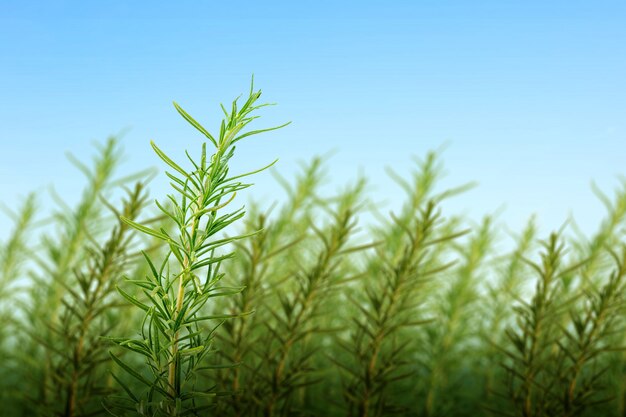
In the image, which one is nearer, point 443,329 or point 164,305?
point 164,305

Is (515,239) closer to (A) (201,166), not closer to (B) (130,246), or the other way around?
(B) (130,246)

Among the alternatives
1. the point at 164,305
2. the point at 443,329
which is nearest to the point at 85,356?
the point at 164,305

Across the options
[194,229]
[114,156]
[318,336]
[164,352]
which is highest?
[114,156]

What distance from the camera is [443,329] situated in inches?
121

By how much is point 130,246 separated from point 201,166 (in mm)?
686

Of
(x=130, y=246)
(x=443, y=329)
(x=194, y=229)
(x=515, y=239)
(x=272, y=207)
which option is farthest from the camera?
(x=515, y=239)

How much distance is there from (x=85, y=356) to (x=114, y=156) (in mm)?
1505

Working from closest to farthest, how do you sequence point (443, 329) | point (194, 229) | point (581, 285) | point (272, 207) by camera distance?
1. point (194, 229)
2. point (272, 207)
3. point (581, 285)
4. point (443, 329)

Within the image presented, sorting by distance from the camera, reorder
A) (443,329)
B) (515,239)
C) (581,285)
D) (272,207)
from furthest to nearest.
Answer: (515,239), (443,329), (581,285), (272,207)

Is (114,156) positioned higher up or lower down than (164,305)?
higher up

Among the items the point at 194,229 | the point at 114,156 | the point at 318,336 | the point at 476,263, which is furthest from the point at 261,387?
the point at 476,263

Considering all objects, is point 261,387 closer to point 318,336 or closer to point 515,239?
point 318,336

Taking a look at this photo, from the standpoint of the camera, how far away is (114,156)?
285 centimetres

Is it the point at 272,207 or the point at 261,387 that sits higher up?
the point at 272,207
